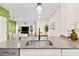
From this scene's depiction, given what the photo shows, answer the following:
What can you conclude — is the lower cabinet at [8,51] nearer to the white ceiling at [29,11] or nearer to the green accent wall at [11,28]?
the green accent wall at [11,28]

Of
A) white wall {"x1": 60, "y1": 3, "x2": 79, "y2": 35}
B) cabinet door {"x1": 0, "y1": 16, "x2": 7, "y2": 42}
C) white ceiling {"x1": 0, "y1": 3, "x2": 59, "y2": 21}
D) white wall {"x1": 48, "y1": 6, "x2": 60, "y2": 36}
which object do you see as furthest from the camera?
white wall {"x1": 60, "y1": 3, "x2": 79, "y2": 35}

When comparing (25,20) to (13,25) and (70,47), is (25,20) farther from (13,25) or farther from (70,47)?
(70,47)

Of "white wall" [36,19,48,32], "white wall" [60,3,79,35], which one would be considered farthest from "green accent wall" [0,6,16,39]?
"white wall" [60,3,79,35]

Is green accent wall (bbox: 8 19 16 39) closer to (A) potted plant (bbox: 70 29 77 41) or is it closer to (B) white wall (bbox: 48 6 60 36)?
(B) white wall (bbox: 48 6 60 36)

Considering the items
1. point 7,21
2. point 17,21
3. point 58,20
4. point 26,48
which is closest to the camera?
point 26,48

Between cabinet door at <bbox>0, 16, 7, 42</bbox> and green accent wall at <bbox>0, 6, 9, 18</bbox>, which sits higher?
green accent wall at <bbox>0, 6, 9, 18</bbox>

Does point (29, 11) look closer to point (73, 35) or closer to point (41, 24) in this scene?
point (41, 24)

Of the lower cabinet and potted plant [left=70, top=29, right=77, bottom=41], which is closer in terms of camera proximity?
the lower cabinet

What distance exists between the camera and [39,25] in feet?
6.47

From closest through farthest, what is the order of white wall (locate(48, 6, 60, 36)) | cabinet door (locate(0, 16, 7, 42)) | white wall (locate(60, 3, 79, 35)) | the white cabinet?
the white cabinet, cabinet door (locate(0, 16, 7, 42)), white wall (locate(48, 6, 60, 36)), white wall (locate(60, 3, 79, 35))

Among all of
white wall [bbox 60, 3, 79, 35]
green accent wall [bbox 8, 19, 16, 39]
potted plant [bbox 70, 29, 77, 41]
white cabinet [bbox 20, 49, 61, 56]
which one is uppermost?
white wall [bbox 60, 3, 79, 35]

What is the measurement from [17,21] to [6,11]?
0.20 metres

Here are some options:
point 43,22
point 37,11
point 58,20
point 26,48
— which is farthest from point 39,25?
point 26,48

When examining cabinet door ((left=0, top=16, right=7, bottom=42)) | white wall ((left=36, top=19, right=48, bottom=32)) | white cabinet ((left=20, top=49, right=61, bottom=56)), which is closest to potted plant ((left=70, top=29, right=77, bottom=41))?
white wall ((left=36, top=19, right=48, bottom=32))
